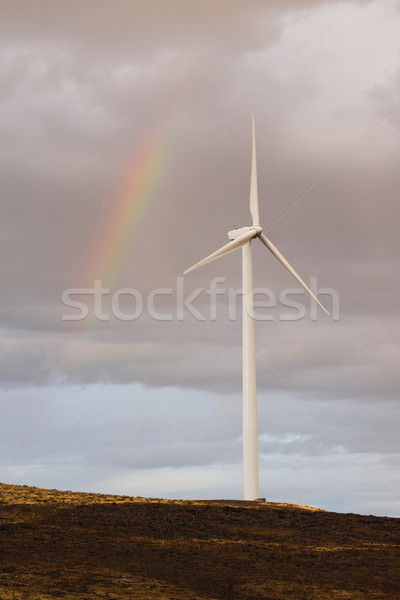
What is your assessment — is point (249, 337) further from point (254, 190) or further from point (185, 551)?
point (185, 551)

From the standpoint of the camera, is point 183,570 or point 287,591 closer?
point 287,591

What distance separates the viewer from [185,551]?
32438mm

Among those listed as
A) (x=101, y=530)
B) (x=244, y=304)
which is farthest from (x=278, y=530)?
(x=244, y=304)

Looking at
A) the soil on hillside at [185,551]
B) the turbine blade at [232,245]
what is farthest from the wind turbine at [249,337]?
the soil on hillside at [185,551]

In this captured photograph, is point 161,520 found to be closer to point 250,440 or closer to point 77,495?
point 77,495

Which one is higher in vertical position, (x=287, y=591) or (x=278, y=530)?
(x=278, y=530)

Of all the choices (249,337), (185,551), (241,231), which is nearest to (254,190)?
(241,231)

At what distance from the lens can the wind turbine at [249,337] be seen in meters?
54.9

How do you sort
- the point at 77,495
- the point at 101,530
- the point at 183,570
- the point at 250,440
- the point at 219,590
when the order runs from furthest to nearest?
the point at 250,440 → the point at 77,495 → the point at 101,530 → the point at 183,570 → the point at 219,590

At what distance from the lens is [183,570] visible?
2953 cm

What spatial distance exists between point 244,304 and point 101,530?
2628cm

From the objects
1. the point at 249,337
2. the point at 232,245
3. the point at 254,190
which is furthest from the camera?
the point at 254,190

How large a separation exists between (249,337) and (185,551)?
25.9m

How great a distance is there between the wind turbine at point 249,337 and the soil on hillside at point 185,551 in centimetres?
978
